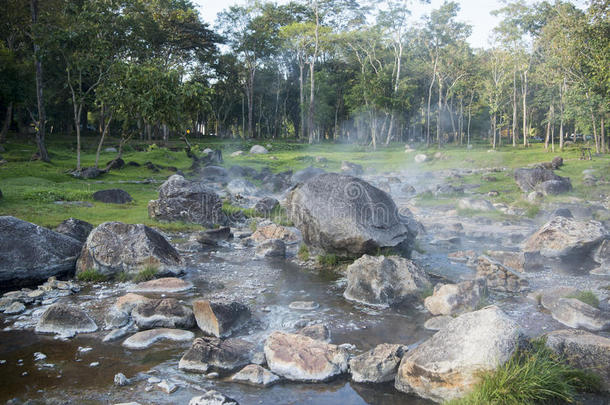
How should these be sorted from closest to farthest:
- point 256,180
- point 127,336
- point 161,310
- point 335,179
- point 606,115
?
point 127,336
point 161,310
point 335,179
point 256,180
point 606,115

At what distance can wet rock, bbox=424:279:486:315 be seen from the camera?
872 cm

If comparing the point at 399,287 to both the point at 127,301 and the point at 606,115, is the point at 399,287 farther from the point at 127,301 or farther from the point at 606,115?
the point at 606,115

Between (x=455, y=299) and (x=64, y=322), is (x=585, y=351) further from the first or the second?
(x=64, y=322)

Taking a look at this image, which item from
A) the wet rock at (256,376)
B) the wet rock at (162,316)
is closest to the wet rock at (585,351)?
the wet rock at (256,376)

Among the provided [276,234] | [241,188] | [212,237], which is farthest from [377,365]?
[241,188]

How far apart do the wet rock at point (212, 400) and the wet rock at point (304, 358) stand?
1.04 metres

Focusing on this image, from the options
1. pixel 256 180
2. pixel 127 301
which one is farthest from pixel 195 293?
pixel 256 180

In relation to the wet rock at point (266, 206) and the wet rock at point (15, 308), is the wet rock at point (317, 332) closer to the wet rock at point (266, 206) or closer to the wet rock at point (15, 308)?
the wet rock at point (15, 308)

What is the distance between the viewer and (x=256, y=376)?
6.33 meters

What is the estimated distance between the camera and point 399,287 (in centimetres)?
967

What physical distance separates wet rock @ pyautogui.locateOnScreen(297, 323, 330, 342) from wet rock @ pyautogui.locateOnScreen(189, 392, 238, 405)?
2.15 m

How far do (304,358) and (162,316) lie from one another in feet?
9.67

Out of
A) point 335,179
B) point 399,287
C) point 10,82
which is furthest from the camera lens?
point 10,82

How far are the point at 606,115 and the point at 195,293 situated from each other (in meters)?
43.9
